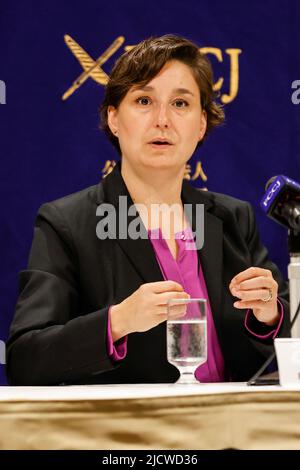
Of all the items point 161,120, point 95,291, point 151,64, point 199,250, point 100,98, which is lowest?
point 95,291

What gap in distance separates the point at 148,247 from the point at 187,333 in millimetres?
472

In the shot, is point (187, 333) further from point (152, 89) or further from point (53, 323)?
point (152, 89)

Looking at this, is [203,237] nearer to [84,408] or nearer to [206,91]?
[206,91]

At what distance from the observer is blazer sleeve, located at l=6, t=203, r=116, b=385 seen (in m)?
1.43

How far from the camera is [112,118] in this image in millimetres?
1910

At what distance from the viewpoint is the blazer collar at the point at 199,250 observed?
172cm

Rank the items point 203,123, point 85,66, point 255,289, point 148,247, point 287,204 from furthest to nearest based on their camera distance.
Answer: point 85,66 < point 203,123 < point 148,247 < point 255,289 < point 287,204

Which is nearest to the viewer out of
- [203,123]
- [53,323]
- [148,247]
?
[53,323]

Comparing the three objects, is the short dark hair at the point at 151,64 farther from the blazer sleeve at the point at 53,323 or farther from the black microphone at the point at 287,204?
the black microphone at the point at 287,204

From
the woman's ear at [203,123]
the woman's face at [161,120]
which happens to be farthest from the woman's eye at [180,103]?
the woman's ear at [203,123]

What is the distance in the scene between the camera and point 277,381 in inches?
47.1

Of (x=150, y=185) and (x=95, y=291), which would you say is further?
(x=150, y=185)

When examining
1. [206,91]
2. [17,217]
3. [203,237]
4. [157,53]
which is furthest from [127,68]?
[17,217]

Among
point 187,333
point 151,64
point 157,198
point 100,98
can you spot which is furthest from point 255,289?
point 100,98
